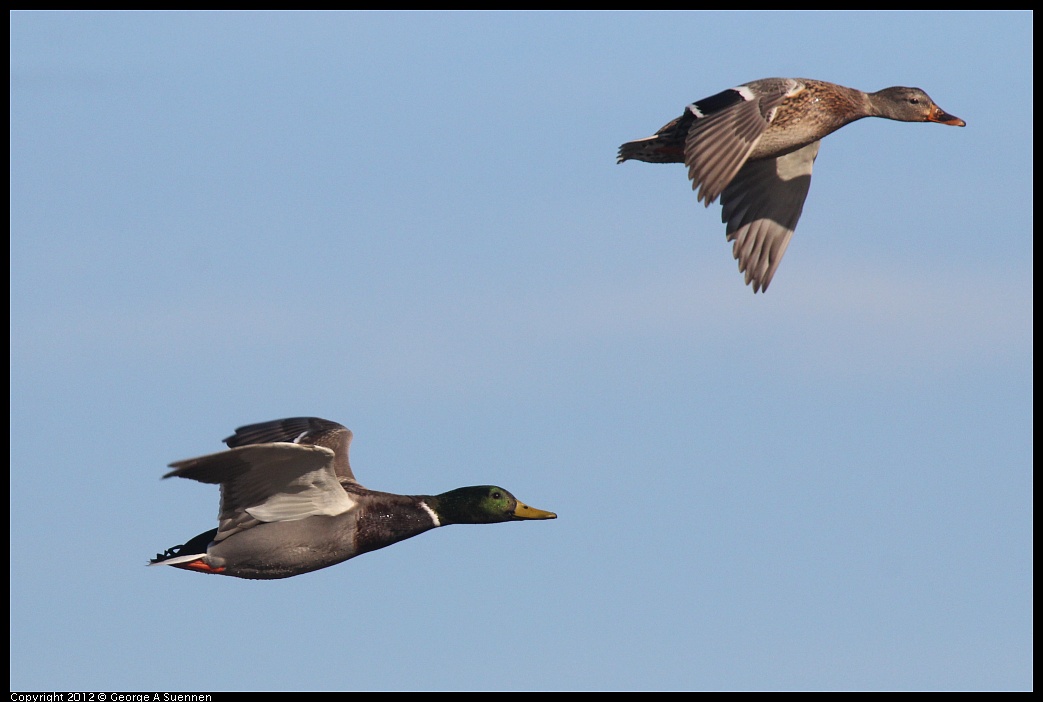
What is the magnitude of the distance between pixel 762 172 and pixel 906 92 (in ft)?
5.97

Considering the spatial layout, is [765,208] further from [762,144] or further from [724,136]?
[724,136]

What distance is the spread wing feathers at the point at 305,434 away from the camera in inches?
706

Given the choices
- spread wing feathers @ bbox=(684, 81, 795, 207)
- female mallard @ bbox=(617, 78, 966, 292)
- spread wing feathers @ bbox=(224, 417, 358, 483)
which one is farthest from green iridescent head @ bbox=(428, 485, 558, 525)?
spread wing feathers @ bbox=(684, 81, 795, 207)

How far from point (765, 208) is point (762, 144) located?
1.66 meters

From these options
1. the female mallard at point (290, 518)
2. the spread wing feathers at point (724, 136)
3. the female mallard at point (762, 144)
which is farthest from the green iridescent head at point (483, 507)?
the spread wing feathers at point (724, 136)

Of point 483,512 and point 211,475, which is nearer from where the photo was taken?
point 211,475

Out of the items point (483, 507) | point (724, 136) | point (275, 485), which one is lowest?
point (483, 507)

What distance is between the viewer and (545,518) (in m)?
17.3

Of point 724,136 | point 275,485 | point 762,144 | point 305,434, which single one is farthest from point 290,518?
point 762,144

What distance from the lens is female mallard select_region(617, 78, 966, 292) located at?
53.9 feet

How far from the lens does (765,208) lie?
Answer: 738 inches
